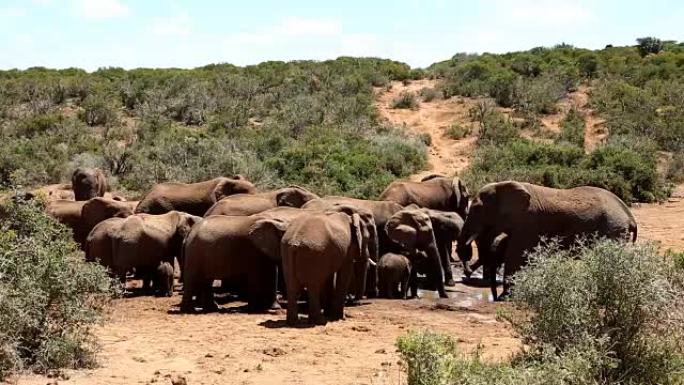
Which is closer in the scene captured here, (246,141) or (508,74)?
(246,141)

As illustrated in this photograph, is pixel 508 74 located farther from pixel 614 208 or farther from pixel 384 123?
pixel 614 208

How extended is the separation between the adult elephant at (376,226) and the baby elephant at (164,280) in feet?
7.57

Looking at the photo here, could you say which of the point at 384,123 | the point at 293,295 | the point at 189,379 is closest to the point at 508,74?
the point at 384,123

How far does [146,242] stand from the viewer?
538 inches

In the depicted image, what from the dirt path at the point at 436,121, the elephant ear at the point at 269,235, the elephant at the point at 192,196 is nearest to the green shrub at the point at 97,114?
the dirt path at the point at 436,121

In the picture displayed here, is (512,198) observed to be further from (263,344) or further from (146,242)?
(146,242)

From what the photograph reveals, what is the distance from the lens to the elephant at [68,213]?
16.2 meters

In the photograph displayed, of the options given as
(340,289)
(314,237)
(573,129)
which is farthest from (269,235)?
(573,129)

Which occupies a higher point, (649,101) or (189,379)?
(649,101)

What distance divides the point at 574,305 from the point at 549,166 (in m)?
17.0

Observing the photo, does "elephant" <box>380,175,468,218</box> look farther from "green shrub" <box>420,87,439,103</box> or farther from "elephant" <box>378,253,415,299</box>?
"green shrub" <box>420,87,439,103</box>

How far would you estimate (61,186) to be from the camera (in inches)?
899

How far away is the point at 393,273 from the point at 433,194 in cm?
452

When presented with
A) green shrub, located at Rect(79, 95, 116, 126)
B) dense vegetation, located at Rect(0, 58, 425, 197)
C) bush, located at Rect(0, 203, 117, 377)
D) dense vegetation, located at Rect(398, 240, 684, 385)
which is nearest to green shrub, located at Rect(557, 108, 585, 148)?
dense vegetation, located at Rect(0, 58, 425, 197)
